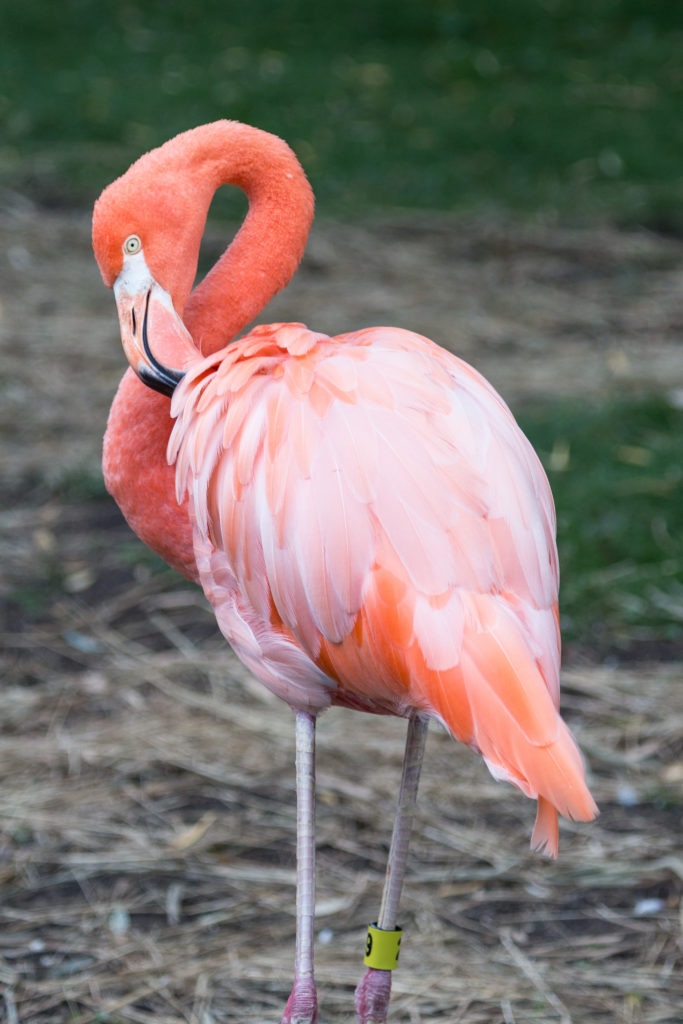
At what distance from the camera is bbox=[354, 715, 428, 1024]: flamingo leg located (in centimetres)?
225

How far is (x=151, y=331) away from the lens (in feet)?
7.43

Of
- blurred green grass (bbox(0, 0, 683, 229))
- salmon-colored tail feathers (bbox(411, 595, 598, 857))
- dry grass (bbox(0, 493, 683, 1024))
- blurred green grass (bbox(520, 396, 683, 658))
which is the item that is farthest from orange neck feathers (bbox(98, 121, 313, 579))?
blurred green grass (bbox(0, 0, 683, 229))

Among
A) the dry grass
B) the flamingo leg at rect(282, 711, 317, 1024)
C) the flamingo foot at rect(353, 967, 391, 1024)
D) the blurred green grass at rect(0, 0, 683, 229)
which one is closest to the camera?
the flamingo leg at rect(282, 711, 317, 1024)

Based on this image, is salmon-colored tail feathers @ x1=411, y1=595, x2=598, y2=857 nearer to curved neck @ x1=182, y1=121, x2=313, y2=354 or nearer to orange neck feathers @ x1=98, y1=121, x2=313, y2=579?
orange neck feathers @ x1=98, y1=121, x2=313, y2=579

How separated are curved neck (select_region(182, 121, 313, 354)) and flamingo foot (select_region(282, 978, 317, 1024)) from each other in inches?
46.6

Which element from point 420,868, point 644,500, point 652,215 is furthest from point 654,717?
point 652,215

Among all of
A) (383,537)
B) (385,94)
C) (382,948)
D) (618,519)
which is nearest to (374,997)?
(382,948)

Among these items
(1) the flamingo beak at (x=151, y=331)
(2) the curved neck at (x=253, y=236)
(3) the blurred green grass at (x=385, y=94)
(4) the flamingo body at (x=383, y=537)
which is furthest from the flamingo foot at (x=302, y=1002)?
(3) the blurred green grass at (x=385, y=94)

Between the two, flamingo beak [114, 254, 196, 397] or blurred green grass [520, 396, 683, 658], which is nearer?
flamingo beak [114, 254, 196, 397]

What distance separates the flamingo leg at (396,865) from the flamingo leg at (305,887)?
7.6 inches

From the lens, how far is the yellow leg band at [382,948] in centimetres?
232

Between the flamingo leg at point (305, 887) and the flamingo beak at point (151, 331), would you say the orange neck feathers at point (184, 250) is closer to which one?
the flamingo beak at point (151, 331)

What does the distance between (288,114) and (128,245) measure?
22.9 feet

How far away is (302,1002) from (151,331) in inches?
46.5
